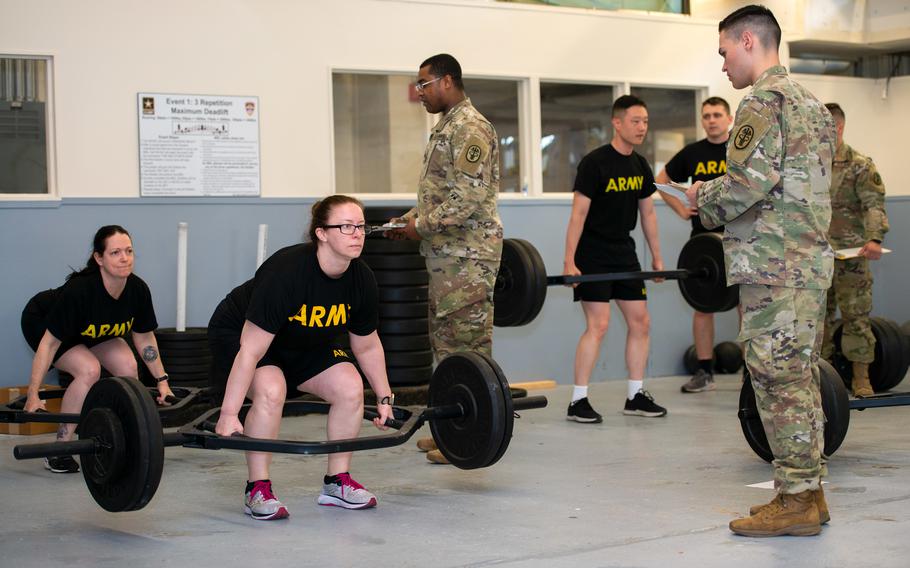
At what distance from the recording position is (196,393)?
185 inches

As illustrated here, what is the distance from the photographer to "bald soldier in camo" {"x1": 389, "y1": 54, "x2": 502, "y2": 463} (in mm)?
4684

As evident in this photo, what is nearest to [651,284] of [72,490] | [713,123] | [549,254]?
[549,254]

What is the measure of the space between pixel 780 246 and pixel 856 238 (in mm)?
3393

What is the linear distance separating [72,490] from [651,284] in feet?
16.4

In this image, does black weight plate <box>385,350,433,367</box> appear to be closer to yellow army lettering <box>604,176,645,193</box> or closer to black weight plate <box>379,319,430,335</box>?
black weight plate <box>379,319,430,335</box>

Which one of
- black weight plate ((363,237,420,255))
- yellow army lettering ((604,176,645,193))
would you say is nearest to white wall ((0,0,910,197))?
black weight plate ((363,237,420,255))

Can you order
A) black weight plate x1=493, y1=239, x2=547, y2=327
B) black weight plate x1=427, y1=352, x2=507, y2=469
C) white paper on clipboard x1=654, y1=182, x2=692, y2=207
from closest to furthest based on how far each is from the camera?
white paper on clipboard x1=654, y1=182, x2=692, y2=207 → black weight plate x1=427, y1=352, x2=507, y2=469 → black weight plate x1=493, y1=239, x2=547, y2=327

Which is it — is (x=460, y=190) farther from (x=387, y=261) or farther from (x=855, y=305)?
(x=855, y=305)

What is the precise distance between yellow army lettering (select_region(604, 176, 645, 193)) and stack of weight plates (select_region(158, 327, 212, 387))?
7.97 feet

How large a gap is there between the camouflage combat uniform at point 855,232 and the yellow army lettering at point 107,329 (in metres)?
3.96

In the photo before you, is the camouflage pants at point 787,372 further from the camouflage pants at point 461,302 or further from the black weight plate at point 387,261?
the black weight plate at point 387,261

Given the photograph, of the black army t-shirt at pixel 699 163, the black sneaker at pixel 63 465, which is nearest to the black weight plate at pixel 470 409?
the black sneaker at pixel 63 465

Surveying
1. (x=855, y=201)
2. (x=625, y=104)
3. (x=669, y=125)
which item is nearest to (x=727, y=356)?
(x=669, y=125)

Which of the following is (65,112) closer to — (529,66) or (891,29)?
(529,66)
